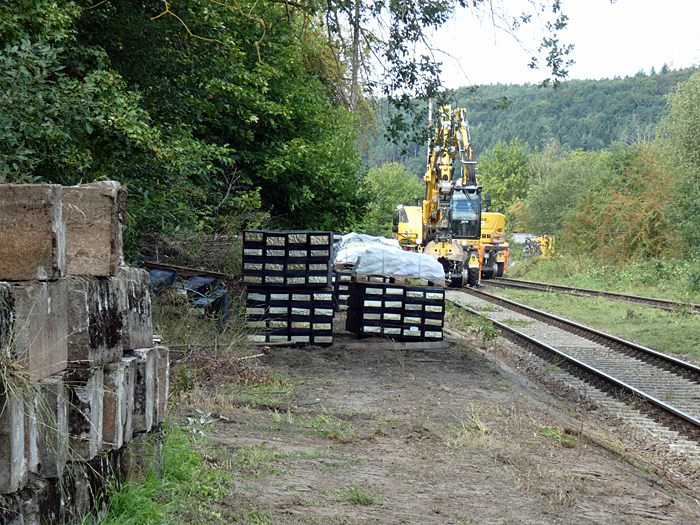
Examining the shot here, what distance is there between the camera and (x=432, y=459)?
586 centimetres

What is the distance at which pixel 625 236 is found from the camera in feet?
112

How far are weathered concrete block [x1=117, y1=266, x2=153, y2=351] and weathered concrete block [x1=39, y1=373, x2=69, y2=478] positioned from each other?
760 mm

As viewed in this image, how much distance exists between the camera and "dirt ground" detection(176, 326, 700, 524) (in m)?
4.66

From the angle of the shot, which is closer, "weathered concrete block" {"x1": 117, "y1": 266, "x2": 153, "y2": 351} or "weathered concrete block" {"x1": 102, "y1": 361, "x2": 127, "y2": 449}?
"weathered concrete block" {"x1": 102, "y1": 361, "x2": 127, "y2": 449}

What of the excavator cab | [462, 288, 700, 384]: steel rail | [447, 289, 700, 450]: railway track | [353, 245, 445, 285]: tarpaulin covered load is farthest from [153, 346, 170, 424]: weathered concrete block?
the excavator cab

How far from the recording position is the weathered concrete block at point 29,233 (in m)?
3.02

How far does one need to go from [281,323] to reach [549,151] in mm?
82242

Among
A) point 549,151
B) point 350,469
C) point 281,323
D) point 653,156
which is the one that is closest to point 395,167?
point 549,151

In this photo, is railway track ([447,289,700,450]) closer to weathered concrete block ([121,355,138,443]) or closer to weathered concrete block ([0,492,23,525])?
weathered concrete block ([121,355,138,443])

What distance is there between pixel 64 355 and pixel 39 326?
31cm

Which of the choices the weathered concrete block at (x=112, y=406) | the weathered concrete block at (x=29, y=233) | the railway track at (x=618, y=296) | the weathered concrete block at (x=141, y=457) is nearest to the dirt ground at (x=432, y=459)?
the weathered concrete block at (x=141, y=457)

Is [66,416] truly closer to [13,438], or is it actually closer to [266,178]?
[13,438]

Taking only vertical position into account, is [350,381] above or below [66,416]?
below

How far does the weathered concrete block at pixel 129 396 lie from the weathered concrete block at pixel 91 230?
0.58 meters
